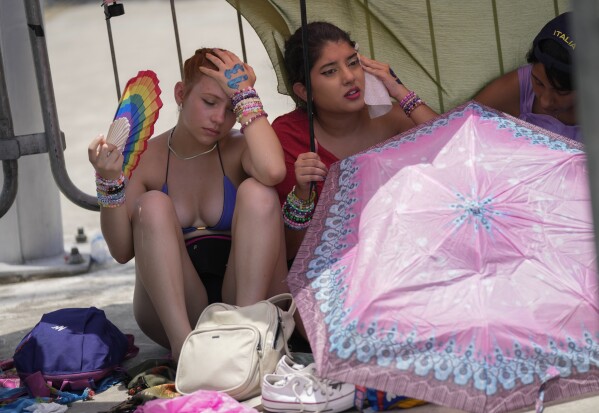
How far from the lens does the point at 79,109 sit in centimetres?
850

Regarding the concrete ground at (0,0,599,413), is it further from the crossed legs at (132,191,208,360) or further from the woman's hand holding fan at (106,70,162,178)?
the woman's hand holding fan at (106,70,162,178)

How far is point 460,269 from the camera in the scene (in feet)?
9.27

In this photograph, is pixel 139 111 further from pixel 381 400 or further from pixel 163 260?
pixel 381 400

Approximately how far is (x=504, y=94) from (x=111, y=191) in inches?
59.9

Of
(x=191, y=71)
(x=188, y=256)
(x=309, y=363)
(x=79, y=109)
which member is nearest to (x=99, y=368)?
(x=188, y=256)

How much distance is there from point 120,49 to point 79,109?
1.92 meters

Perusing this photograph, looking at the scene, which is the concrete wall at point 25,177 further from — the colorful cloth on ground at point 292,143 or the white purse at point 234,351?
the white purse at point 234,351

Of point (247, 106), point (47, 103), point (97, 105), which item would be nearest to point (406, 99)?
point (247, 106)

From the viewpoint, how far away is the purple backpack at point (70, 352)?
3287 millimetres

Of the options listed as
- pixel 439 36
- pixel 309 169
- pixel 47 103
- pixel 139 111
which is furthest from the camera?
pixel 439 36

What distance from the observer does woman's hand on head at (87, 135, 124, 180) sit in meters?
3.17

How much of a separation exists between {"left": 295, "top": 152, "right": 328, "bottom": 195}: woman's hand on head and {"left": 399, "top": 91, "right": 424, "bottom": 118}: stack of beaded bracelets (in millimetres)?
463

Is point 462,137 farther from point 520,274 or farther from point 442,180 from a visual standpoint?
point 520,274

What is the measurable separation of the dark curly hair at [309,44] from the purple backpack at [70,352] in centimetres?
111
